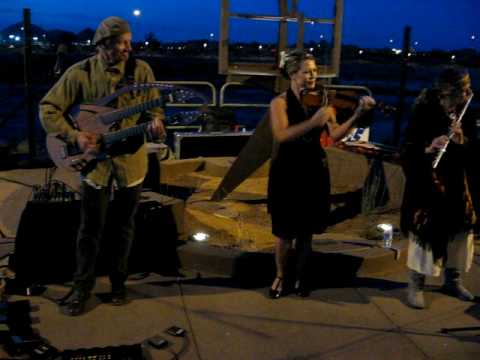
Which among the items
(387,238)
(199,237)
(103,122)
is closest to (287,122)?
(103,122)

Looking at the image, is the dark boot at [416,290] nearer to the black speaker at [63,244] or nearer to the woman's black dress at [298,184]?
the woman's black dress at [298,184]

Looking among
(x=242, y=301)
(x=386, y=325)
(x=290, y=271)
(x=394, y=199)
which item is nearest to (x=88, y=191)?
(x=242, y=301)

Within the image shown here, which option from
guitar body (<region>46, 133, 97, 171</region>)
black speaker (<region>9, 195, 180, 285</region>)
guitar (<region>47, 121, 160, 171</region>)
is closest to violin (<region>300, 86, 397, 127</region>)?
guitar (<region>47, 121, 160, 171</region>)

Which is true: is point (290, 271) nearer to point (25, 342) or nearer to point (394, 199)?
point (25, 342)

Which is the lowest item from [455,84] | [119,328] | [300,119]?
[119,328]

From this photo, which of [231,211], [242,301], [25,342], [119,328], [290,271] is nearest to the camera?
[25,342]

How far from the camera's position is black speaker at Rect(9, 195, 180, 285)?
4605 mm

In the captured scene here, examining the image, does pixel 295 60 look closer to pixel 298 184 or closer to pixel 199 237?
pixel 298 184

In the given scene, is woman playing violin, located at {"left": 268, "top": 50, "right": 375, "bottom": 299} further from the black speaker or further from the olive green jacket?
the black speaker

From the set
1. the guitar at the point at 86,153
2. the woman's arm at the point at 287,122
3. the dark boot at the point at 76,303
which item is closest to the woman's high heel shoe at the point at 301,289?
the woman's arm at the point at 287,122

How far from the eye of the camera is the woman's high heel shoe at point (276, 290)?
15.1 ft

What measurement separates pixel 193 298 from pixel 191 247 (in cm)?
62

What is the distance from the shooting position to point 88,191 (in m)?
4.20

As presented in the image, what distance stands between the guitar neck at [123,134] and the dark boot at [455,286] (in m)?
2.55
